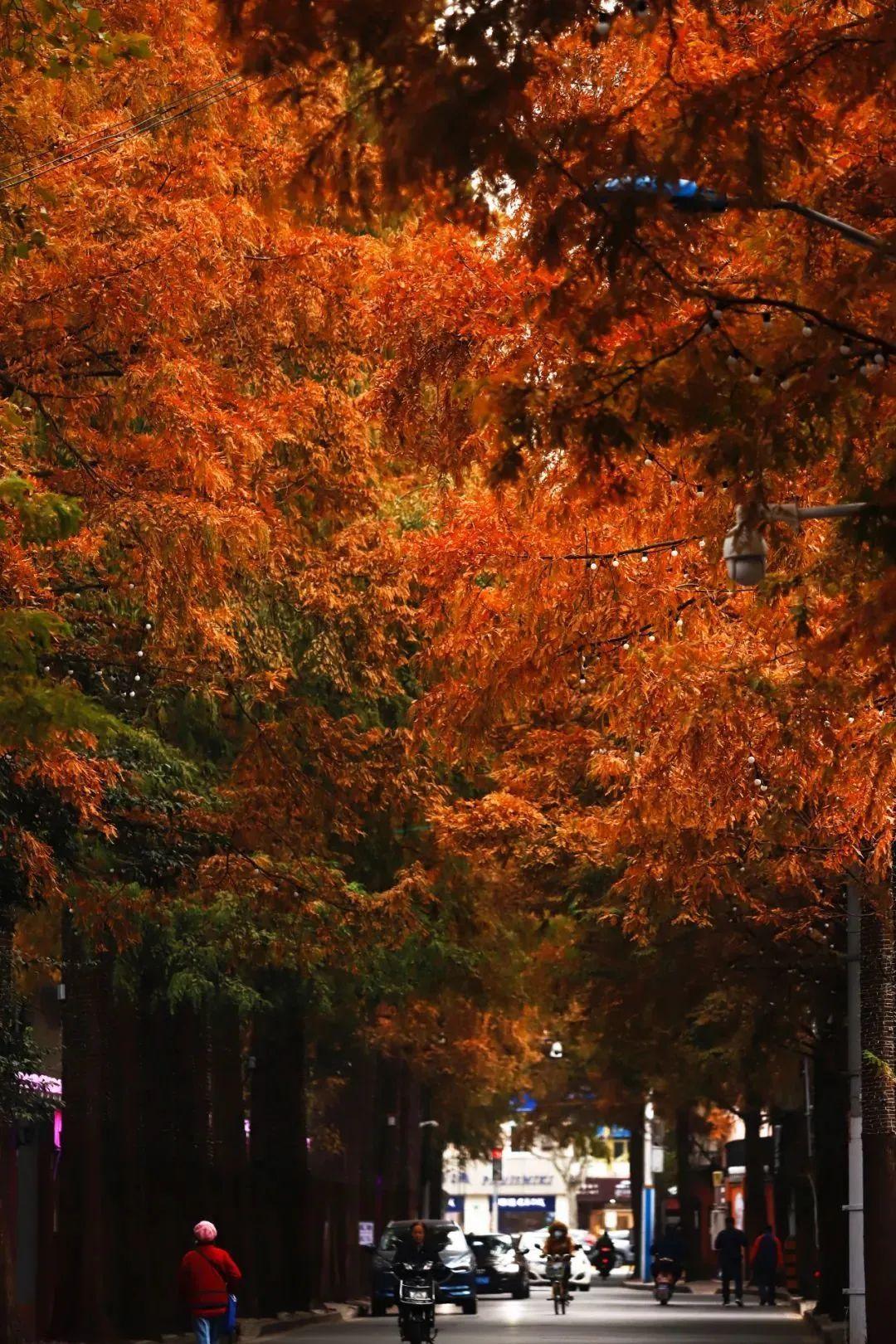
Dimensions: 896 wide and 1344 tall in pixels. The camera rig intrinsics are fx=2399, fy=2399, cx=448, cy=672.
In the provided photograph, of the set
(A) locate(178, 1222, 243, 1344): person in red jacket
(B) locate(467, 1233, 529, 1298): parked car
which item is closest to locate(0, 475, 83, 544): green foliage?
(A) locate(178, 1222, 243, 1344): person in red jacket

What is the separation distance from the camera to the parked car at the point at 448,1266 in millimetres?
47875

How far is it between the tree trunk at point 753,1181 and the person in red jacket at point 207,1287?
128 ft

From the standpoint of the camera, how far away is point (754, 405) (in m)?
11.6

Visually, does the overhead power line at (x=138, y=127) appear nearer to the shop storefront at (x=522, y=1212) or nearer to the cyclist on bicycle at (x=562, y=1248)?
the cyclist on bicycle at (x=562, y=1248)

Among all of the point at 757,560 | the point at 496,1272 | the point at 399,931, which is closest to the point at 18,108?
the point at 757,560

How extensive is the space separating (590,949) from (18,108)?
2007cm

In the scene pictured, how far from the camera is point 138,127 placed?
Result: 1850cm

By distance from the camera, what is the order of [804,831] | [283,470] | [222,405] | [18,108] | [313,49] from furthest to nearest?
1. [804,831]
2. [283,470]
3. [222,405]
4. [18,108]
5. [313,49]

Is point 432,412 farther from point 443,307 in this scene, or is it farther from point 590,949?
point 590,949

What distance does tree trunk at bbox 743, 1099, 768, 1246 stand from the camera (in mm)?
60384

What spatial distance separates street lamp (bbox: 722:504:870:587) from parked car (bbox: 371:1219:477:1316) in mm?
34361

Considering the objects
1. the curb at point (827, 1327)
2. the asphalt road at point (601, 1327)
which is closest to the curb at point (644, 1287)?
the asphalt road at point (601, 1327)

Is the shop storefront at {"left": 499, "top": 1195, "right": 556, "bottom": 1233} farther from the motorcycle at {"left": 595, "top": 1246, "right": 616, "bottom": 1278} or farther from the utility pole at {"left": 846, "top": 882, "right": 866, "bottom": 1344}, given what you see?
the utility pole at {"left": 846, "top": 882, "right": 866, "bottom": 1344}

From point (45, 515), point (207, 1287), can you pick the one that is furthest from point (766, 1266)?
point (45, 515)
